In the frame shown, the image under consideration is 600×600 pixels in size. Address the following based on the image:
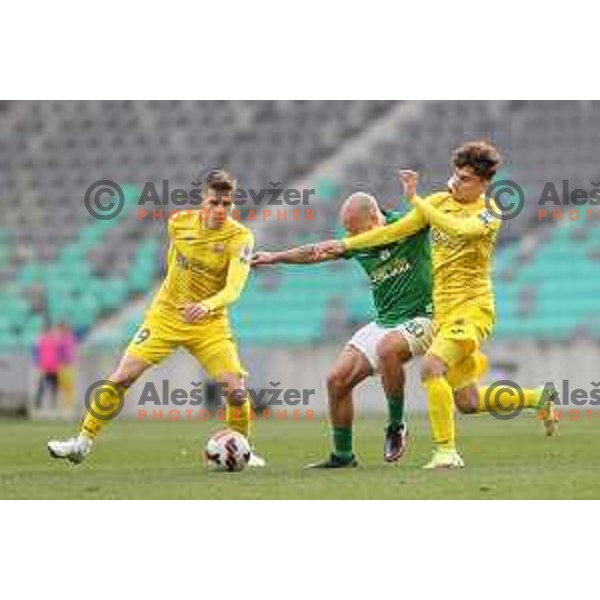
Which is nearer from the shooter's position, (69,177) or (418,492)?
(418,492)

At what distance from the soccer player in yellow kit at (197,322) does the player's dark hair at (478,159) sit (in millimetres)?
1698

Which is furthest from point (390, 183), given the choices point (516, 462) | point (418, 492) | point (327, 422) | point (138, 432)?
point (418, 492)

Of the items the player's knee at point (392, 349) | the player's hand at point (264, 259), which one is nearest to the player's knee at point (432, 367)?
the player's knee at point (392, 349)

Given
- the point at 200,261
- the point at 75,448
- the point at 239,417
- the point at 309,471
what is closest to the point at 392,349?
the point at 309,471

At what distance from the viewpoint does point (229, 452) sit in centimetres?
1080

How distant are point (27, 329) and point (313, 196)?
558cm

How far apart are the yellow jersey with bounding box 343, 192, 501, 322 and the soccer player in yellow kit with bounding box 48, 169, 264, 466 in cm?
108

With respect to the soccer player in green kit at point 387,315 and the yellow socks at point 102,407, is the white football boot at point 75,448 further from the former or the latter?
the soccer player in green kit at point 387,315

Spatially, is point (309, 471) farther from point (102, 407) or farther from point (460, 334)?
point (102, 407)

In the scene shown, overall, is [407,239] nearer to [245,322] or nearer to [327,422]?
[327,422]

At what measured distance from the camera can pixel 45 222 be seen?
1204 inches

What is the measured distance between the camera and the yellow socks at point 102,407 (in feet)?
35.9

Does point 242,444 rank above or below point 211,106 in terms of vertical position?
below

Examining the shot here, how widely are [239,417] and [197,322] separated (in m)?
0.79
